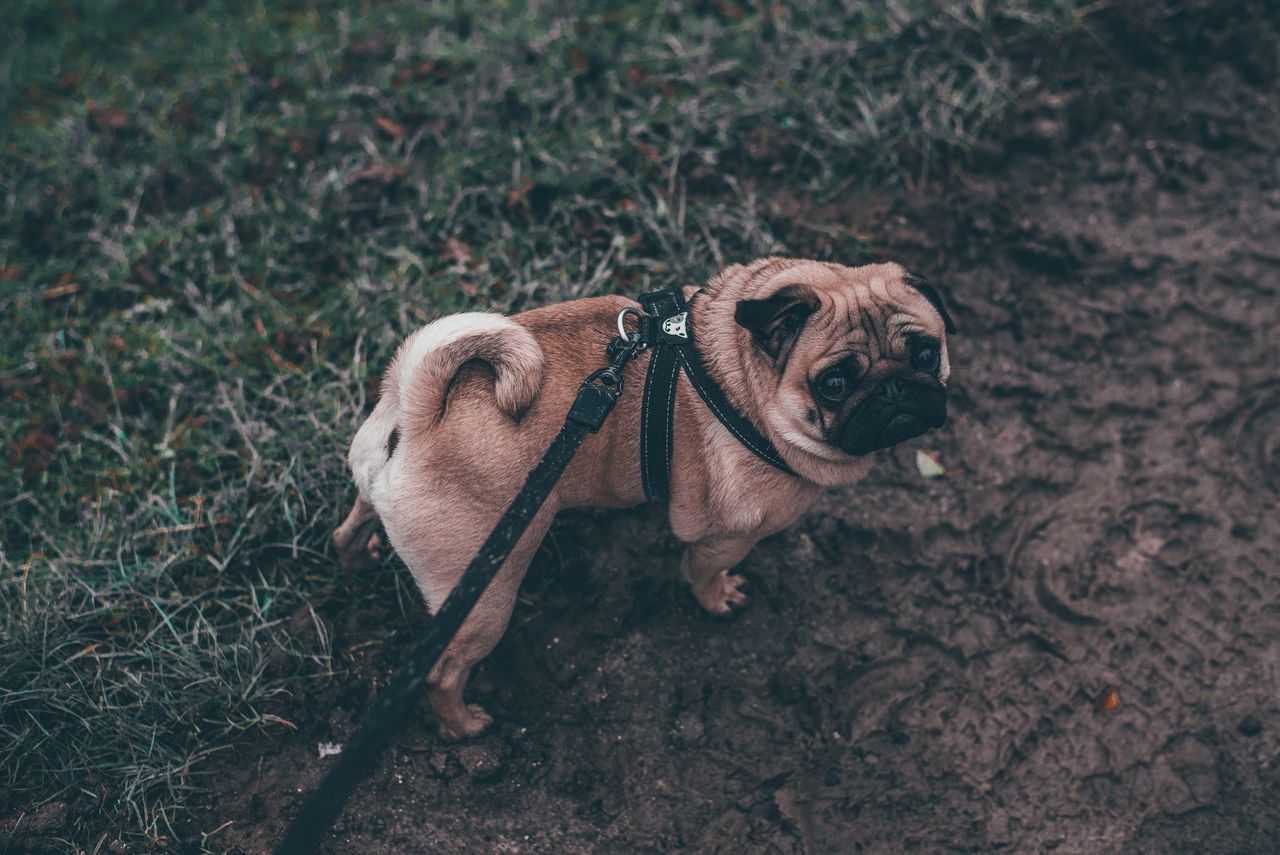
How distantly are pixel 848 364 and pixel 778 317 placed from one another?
34 cm

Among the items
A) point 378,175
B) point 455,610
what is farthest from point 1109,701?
point 378,175

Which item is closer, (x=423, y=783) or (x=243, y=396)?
(x=423, y=783)

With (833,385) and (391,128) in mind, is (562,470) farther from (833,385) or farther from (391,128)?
(391,128)

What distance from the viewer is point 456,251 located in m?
4.86

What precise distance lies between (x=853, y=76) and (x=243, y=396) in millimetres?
4201

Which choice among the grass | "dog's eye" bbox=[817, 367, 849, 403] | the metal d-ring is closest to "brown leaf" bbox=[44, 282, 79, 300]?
the grass

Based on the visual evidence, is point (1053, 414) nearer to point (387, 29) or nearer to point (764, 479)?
point (764, 479)

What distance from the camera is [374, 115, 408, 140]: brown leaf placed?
209 inches

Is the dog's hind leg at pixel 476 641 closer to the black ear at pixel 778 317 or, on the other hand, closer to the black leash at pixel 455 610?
the black leash at pixel 455 610

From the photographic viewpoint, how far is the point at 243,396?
14.4 ft

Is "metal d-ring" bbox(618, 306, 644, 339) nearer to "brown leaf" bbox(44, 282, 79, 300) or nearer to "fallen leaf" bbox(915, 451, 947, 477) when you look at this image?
"fallen leaf" bbox(915, 451, 947, 477)

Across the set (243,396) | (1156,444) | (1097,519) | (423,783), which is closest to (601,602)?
(423,783)

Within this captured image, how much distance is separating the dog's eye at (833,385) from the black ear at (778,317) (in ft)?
0.54

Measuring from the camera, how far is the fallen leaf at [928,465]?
169 inches
